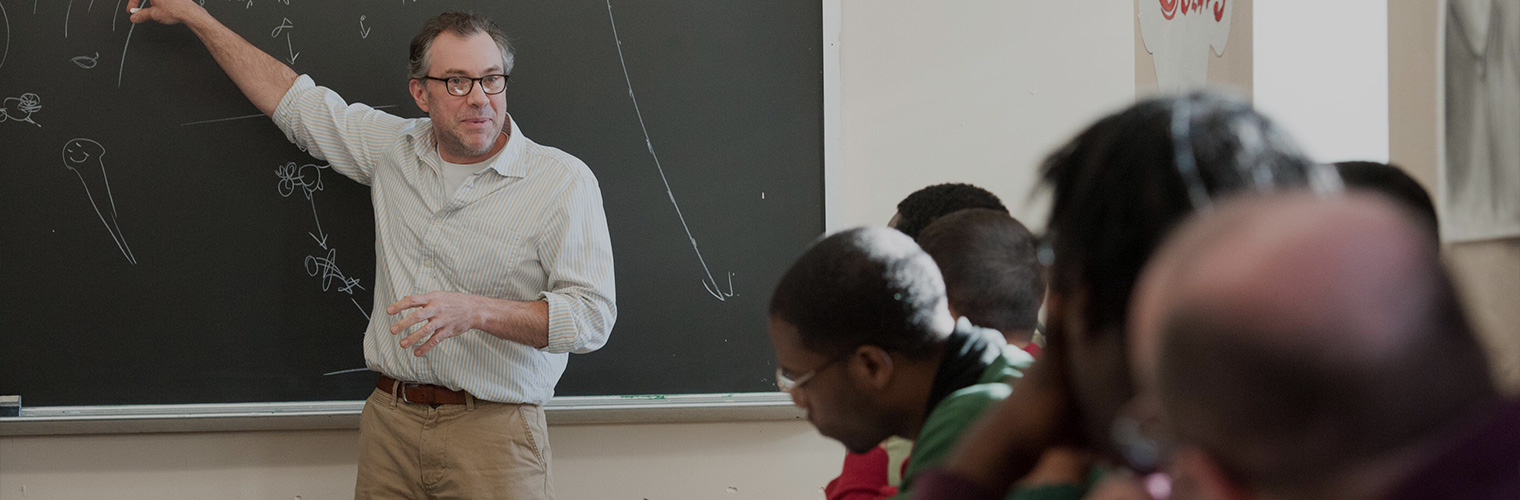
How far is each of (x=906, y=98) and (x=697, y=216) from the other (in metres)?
0.64

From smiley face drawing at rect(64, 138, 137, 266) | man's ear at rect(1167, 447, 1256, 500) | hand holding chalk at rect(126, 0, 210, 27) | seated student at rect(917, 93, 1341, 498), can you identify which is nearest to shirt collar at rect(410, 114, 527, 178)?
hand holding chalk at rect(126, 0, 210, 27)

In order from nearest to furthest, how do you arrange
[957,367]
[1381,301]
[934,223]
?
[1381,301] → [957,367] → [934,223]

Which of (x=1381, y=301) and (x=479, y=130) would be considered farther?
(x=479, y=130)

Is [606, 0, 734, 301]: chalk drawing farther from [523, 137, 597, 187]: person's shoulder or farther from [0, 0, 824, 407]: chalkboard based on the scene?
[523, 137, 597, 187]: person's shoulder

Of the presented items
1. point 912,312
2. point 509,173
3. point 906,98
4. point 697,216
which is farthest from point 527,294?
point 912,312

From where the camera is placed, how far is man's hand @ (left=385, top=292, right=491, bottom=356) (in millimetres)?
2320

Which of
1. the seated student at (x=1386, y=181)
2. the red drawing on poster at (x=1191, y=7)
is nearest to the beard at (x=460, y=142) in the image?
the red drawing on poster at (x=1191, y=7)

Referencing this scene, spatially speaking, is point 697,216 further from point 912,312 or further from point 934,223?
point 912,312

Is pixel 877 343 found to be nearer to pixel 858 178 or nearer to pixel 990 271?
pixel 990 271

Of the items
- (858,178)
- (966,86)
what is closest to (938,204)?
A: (858,178)

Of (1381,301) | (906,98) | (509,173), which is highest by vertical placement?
(906,98)

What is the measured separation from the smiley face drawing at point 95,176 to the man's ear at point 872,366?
2253 millimetres

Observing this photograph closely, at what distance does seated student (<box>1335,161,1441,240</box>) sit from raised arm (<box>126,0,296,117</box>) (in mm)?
2378

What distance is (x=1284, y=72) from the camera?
1930mm
